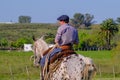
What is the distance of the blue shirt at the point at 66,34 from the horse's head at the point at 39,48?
1128 millimetres

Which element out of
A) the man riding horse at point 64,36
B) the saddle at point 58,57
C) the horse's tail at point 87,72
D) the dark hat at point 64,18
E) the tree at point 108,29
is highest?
the dark hat at point 64,18

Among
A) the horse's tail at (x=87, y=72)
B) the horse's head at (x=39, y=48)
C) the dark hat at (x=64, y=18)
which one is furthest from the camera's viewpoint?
the horse's head at (x=39, y=48)

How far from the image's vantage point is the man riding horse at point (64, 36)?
11953 mm

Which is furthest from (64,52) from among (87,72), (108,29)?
(108,29)

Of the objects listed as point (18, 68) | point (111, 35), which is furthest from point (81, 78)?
point (111, 35)

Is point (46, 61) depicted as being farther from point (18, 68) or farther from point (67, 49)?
point (18, 68)

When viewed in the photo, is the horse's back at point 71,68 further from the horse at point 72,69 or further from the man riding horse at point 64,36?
the man riding horse at point 64,36

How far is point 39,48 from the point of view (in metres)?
13.2

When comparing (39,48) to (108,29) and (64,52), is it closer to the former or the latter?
(64,52)

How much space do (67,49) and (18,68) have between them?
38.1 meters

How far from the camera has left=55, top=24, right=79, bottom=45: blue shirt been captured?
11.9 metres

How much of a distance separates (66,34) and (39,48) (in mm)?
1446

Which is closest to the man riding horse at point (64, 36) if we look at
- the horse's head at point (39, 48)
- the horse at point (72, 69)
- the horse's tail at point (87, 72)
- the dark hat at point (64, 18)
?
the dark hat at point (64, 18)

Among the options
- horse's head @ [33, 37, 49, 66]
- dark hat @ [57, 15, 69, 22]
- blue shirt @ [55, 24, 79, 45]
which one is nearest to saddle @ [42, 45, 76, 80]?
blue shirt @ [55, 24, 79, 45]
